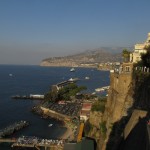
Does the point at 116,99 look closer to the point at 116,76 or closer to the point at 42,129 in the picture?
the point at 116,76

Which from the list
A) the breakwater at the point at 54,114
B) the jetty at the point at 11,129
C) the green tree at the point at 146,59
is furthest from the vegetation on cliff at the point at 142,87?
the breakwater at the point at 54,114

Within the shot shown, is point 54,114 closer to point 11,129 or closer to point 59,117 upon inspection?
point 59,117

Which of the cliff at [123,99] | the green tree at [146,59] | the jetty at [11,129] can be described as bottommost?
the jetty at [11,129]

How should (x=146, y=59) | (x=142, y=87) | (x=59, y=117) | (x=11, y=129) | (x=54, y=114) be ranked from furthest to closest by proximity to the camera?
1. (x=54, y=114)
2. (x=59, y=117)
3. (x=11, y=129)
4. (x=146, y=59)
5. (x=142, y=87)

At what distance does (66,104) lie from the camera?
70.1 m

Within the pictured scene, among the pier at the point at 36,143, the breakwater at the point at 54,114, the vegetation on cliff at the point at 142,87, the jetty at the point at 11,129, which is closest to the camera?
the vegetation on cliff at the point at 142,87

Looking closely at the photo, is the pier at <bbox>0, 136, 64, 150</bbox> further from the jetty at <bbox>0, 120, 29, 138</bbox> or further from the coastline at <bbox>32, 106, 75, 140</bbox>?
the coastline at <bbox>32, 106, 75, 140</bbox>

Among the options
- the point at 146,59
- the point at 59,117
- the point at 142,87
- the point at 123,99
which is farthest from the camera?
the point at 59,117

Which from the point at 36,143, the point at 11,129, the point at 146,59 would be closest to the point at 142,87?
the point at 146,59

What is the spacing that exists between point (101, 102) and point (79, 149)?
2598 centimetres

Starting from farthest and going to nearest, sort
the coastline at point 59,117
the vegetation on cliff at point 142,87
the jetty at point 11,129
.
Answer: the coastline at point 59,117
the jetty at point 11,129
the vegetation on cliff at point 142,87

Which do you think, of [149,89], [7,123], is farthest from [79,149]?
[7,123]

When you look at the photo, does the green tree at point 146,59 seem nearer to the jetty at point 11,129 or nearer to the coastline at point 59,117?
the coastline at point 59,117

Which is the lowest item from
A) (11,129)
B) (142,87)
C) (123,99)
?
(11,129)
